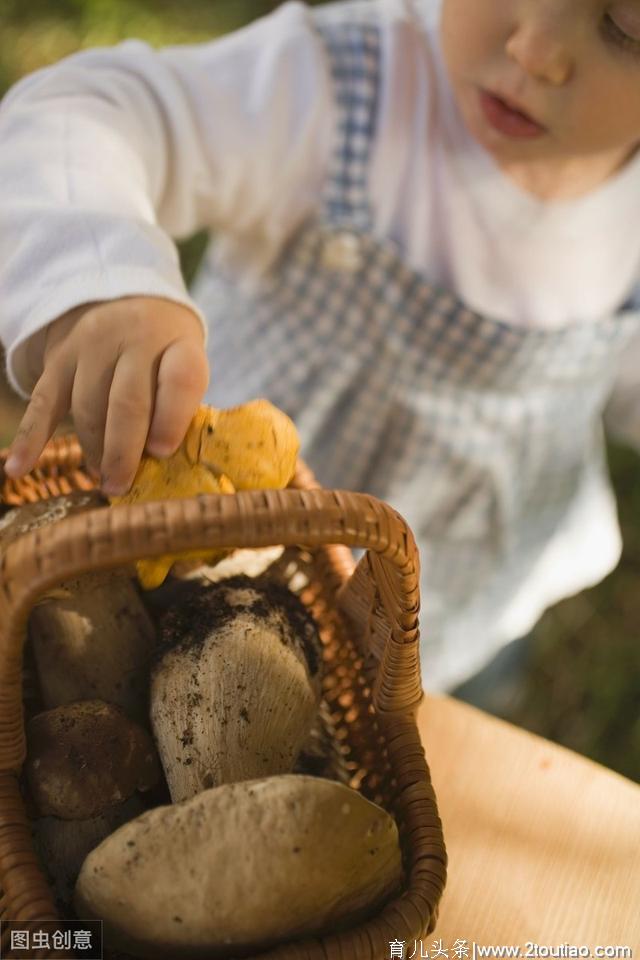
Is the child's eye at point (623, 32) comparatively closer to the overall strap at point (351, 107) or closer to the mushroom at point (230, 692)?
the overall strap at point (351, 107)

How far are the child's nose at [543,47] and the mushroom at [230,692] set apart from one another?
1.23 ft

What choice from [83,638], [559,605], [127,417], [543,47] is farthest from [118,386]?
[559,605]

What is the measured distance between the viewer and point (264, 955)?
342 mm

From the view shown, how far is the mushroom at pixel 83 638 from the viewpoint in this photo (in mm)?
470

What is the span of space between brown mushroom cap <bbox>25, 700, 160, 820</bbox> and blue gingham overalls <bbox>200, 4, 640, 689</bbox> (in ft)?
1.41

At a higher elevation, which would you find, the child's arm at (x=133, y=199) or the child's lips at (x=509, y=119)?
the child's lips at (x=509, y=119)

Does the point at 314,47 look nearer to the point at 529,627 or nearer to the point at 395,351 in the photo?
the point at 395,351

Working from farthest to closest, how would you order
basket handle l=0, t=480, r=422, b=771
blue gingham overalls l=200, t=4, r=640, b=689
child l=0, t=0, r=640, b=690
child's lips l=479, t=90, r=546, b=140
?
blue gingham overalls l=200, t=4, r=640, b=689, child's lips l=479, t=90, r=546, b=140, child l=0, t=0, r=640, b=690, basket handle l=0, t=480, r=422, b=771

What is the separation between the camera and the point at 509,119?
603 millimetres

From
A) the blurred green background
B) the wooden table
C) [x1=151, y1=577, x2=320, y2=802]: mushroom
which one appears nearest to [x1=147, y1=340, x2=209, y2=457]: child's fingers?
[x1=151, y1=577, x2=320, y2=802]: mushroom

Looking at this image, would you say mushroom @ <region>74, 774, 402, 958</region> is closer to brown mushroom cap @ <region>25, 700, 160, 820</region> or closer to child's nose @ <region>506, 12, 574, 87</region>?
brown mushroom cap @ <region>25, 700, 160, 820</region>

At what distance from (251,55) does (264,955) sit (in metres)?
0.62

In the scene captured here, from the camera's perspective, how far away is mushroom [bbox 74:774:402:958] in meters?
0.34

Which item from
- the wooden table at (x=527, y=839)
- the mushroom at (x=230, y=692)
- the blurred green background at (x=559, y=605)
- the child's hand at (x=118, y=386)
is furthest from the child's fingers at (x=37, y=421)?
the blurred green background at (x=559, y=605)
